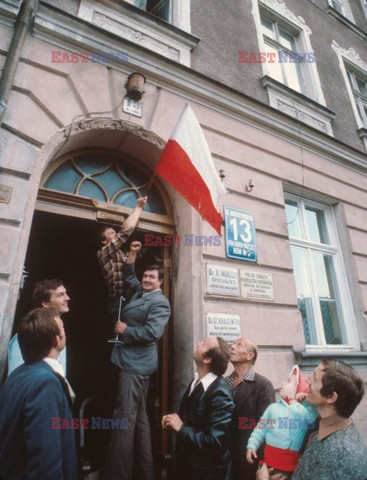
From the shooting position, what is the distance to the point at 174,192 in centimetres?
414

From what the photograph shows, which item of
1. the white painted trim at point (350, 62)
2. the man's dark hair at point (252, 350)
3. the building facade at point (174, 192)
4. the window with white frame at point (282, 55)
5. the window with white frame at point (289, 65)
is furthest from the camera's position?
the white painted trim at point (350, 62)

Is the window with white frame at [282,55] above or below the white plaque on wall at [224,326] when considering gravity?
above

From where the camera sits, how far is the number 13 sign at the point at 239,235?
4.09m

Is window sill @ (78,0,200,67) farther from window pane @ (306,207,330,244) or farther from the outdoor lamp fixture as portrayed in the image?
window pane @ (306,207,330,244)

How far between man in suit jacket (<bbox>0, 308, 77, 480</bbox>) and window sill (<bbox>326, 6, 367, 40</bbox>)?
1001cm

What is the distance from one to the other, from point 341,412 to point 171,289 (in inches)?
93.8

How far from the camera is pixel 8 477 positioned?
1506mm

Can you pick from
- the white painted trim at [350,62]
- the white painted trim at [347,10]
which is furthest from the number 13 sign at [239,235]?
the white painted trim at [347,10]

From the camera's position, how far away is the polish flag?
3.23 meters

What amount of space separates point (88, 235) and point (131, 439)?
2.94m

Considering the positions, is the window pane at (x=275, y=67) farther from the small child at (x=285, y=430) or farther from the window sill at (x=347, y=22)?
the small child at (x=285, y=430)

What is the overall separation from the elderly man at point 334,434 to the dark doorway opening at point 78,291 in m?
3.46

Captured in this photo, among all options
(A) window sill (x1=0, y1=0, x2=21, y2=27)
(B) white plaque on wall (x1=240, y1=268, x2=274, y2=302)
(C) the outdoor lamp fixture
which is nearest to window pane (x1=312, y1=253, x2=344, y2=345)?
(B) white plaque on wall (x1=240, y1=268, x2=274, y2=302)

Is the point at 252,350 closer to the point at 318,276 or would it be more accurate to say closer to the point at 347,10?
the point at 318,276
